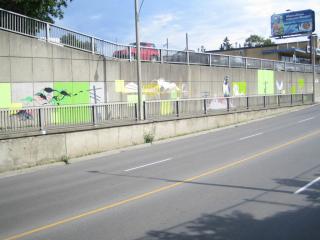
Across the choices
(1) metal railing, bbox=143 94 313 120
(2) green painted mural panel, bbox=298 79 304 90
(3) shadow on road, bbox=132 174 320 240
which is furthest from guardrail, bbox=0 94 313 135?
(2) green painted mural panel, bbox=298 79 304 90

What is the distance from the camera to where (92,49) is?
80.4 feet

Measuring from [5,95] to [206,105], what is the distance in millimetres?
12770

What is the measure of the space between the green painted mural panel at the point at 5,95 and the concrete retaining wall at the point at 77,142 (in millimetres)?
4234

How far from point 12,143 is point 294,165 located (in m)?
9.33

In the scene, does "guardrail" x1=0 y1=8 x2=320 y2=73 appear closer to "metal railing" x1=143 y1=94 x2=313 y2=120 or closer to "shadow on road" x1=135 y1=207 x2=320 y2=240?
"metal railing" x1=143 y1=94 x2=313 y2=120

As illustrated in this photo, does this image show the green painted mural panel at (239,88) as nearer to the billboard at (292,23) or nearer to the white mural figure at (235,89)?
the white mural figure at (235,89)

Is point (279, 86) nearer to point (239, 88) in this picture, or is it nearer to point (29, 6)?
point (239, 88)

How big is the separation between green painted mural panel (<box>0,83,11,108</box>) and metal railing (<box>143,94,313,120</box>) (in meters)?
6.53

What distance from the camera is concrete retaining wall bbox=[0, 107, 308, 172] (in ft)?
49.8

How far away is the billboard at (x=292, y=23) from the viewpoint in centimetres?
7662

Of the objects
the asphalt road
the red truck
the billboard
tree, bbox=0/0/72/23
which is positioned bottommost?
the asphalt road

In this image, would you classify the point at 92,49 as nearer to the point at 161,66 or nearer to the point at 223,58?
the point at 161,66

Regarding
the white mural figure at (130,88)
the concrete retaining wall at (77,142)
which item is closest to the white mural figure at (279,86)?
the concrete retaining wall at (77,142)

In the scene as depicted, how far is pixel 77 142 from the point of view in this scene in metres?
17.6
